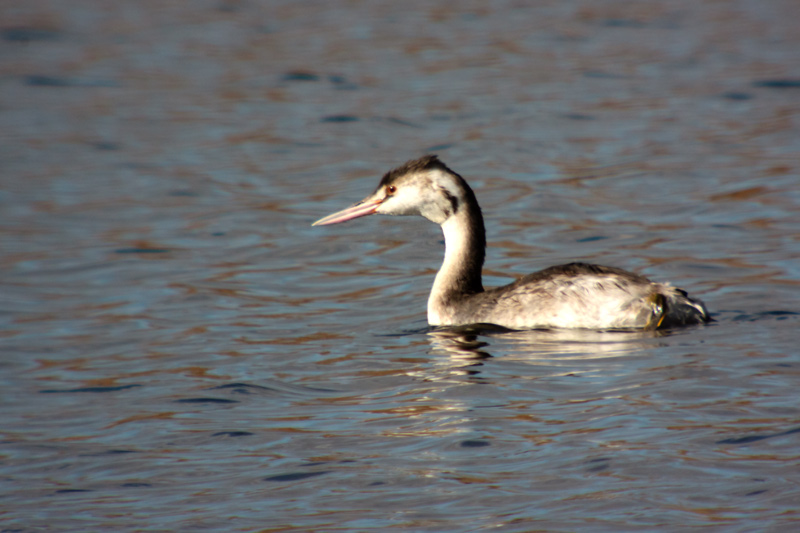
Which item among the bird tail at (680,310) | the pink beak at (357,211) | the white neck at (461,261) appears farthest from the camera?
the pink beak at (357,211)

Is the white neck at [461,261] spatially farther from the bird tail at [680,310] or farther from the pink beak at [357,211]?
the bird tail at [680,310]

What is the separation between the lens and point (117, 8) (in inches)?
779

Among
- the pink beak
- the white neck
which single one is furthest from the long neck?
the pink beak

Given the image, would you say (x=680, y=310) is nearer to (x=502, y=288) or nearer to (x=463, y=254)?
(x=502, y=288)

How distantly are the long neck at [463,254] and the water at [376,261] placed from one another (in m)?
0.46

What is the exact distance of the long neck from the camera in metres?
8.54

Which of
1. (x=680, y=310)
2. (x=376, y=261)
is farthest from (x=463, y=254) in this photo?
(x=376, y=261)

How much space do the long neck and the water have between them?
0.46 m

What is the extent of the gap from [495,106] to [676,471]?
10.8 meters

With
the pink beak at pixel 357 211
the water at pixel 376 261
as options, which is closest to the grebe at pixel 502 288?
the pink beak at pixel 357 211

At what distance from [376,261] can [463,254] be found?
1.85m

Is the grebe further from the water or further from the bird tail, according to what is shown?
the water

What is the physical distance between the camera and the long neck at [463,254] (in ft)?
28.0

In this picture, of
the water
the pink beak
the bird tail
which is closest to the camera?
the water
